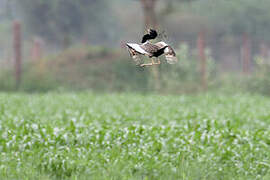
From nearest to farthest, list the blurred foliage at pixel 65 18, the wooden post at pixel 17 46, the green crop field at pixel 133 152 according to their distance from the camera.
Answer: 1. the green crop field at pixel 133 152
2. the wooden post at pixel 17 46
3. the blurred foliage at pixel 65 18

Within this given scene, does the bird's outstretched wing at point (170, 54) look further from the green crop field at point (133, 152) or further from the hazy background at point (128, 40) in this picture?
the hazy background at point (128, 40)

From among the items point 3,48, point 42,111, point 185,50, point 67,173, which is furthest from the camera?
point 3,48

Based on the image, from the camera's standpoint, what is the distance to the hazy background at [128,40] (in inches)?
1152

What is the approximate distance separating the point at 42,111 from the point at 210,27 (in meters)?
37.2

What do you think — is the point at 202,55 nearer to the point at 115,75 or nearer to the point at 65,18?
the point at 115,75

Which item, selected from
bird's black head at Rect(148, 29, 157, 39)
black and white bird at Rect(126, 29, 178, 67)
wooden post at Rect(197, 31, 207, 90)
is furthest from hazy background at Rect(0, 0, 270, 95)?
bird's black head at Rect(148, 29, 157, 39)

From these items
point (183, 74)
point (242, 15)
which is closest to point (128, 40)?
point (242, 15)

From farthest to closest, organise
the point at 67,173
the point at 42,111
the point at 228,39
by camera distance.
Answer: the point at 228,39 → the point at 42,111 → the point at 67,173

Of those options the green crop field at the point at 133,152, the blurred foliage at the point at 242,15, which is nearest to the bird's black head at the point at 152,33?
the green crop field at the point at 133,152

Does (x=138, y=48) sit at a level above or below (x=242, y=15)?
below

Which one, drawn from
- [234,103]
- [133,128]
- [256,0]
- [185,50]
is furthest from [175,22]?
[133,128]

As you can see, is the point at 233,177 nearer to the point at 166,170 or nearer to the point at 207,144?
the point at 166,170

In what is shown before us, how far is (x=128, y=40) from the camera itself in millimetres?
52344

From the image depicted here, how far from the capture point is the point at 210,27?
173 ft
